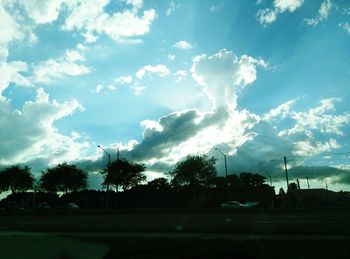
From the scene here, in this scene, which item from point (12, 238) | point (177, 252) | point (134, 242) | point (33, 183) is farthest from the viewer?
point (33, 183)

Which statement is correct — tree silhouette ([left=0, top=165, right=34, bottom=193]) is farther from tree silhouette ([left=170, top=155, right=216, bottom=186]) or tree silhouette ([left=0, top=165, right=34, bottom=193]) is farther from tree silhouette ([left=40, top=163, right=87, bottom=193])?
tree silhouette ([left=170, top=155, right=216, bottom=186])

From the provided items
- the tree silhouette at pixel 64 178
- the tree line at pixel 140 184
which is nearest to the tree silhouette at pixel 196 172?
the tree line at pixel 140 184

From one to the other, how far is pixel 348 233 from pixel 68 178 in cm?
7819

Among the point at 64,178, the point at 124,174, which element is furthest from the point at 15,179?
the point at 124,174

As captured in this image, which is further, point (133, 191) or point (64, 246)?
point (133, 191)

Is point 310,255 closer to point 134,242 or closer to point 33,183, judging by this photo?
point 134,242

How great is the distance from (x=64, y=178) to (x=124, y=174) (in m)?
13.5

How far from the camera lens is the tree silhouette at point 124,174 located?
81188mm

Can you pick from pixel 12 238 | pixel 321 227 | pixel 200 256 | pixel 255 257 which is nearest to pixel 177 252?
pixel 200 256

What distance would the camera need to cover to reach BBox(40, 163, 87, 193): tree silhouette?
279 ft

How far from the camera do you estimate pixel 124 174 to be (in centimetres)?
8188

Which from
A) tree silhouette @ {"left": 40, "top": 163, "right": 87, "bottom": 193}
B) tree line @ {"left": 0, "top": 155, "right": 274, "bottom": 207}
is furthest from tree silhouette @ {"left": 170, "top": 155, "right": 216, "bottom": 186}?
tree silhouette @ {"left": 40, "top": 163, "right": 87, "bottom": 193}

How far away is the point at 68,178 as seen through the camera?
85.1 meters

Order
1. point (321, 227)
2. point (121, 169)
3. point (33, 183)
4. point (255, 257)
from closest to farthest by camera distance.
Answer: point (255, 257), point (321, 227), point (121, 169), point (33, 183)
